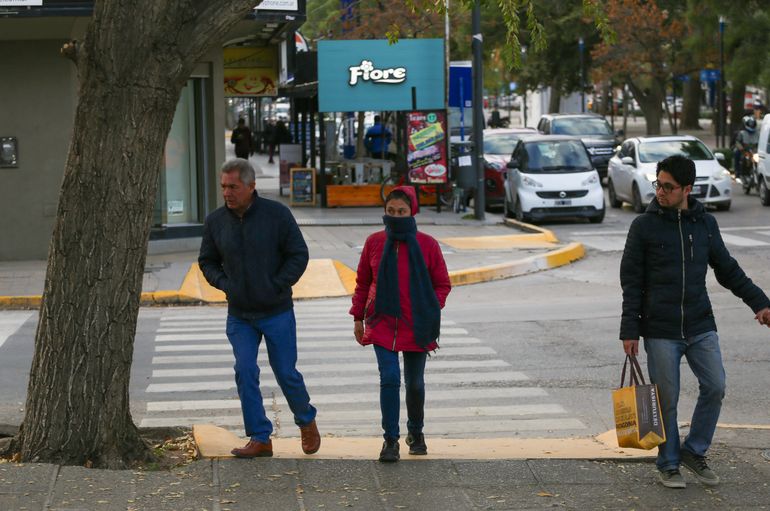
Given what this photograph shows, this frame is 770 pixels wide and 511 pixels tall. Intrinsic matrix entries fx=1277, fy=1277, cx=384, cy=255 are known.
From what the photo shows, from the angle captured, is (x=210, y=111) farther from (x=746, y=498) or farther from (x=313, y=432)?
(x=746, y=498)

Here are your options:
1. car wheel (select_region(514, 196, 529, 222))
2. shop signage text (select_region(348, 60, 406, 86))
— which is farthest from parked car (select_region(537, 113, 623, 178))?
shop signage text (select_region(348, 60, 406, 86))

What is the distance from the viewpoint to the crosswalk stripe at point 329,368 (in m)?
10.9

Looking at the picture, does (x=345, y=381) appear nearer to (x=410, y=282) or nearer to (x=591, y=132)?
(x=410, y=282)

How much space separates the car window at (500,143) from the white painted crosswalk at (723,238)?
22.7 ft

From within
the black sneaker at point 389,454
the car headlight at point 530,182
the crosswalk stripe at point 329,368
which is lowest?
the crosswalk stripe at point 329,368

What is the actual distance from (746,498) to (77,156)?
389 centimetres

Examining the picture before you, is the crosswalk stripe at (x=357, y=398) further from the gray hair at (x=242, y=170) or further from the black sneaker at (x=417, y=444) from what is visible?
the gray hair at (x=242, y=170)

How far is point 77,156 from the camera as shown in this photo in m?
6.77

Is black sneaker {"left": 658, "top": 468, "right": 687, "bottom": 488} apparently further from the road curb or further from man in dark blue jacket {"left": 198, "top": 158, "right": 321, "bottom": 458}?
the road curb

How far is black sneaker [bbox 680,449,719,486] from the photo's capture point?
6680 mm

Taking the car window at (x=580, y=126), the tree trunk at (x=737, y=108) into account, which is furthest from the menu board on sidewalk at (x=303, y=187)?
the tree trunk at (x=737, y=108)

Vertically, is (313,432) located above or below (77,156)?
below

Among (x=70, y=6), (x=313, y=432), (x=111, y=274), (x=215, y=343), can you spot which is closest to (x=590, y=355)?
(x=215, y=343)

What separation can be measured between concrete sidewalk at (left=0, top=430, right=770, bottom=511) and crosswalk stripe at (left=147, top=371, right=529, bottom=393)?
3.30 m
